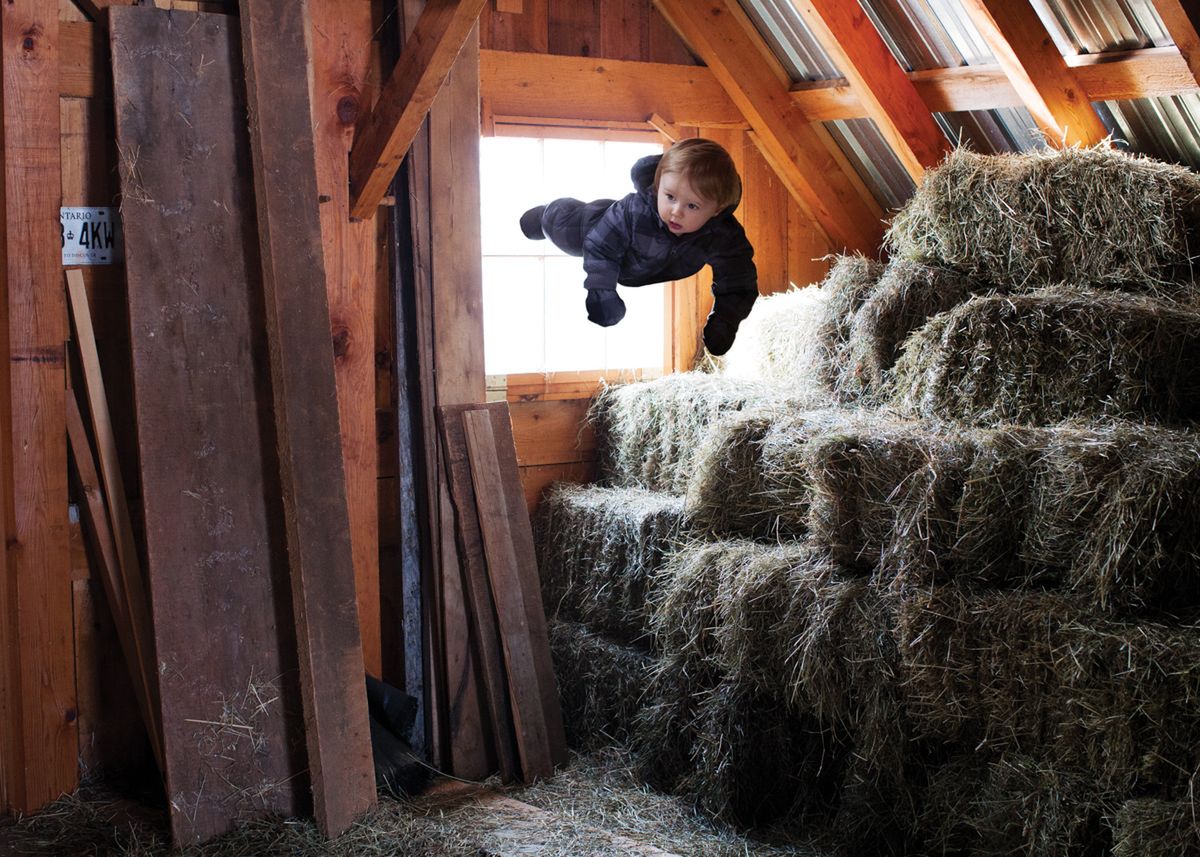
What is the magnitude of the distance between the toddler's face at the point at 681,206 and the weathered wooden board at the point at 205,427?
1143 millimetres

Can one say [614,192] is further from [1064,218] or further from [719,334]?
[1064,218]

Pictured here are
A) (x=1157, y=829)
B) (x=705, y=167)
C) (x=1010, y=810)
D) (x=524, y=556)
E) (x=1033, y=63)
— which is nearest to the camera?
(x=1157, y=829)

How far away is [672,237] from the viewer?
358 centimetres

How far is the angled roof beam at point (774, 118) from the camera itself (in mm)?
4910

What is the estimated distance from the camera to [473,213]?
146 inches

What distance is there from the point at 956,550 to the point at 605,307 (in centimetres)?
121

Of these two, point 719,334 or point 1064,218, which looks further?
point 1064,218

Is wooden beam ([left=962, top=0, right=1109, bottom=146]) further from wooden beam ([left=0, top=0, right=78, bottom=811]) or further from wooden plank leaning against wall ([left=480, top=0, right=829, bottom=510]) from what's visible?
wooden beam ([left=0, top=0, right=78, bottom=811])

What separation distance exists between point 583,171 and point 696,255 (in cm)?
144

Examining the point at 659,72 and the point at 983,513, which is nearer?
the point at 983,513

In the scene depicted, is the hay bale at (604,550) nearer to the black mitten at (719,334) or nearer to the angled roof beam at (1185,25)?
the black mitten at (719,334)

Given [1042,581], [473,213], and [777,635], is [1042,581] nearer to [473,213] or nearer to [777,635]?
[777,635]

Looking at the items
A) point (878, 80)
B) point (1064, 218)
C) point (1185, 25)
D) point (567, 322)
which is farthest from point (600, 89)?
point (1185, 25)

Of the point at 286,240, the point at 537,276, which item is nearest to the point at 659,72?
the point at 537,276
